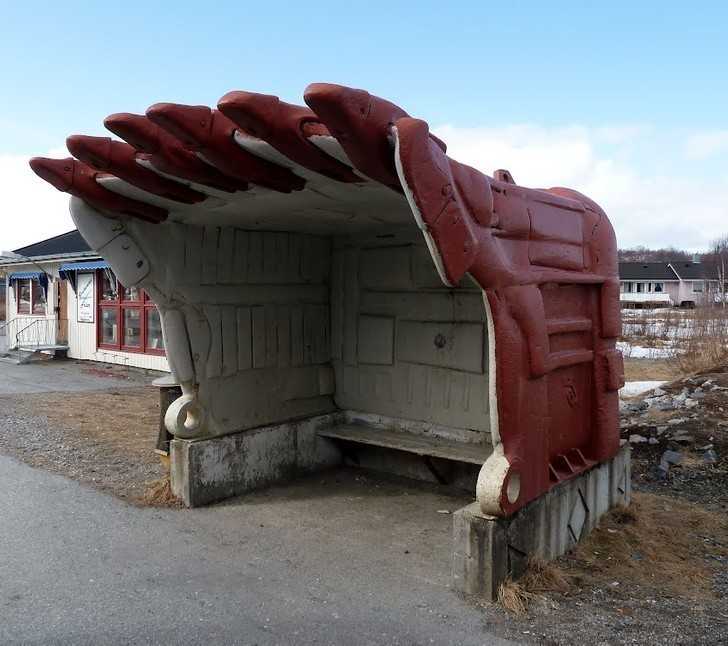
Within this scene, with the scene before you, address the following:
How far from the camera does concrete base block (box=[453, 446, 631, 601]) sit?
150 inches

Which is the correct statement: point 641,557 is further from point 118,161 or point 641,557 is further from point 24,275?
point 24,275

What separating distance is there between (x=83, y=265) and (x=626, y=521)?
13.4 meters

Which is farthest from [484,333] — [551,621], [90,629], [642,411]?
[642,411]

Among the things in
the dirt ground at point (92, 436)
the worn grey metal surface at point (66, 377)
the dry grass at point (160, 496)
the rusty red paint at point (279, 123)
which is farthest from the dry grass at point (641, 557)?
Result: the worn grey metal surface at point (66, 377)

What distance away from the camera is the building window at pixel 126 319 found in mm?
13903

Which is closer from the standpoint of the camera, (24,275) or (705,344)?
(705,344)

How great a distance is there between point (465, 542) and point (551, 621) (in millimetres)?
599

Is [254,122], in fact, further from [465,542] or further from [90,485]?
[90,485]

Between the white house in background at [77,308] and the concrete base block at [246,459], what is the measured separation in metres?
6.95

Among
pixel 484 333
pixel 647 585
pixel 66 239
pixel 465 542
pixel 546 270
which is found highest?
pixel 66 239

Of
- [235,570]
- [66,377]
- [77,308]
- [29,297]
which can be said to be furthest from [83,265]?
[235,570]

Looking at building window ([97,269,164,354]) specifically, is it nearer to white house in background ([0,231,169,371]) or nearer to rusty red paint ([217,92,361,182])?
white house in background ([0,231,169,371])

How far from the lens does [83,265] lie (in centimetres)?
1537

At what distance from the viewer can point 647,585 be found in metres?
4.14
